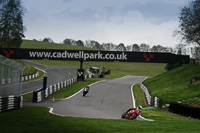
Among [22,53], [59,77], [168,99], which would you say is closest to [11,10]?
[22,53]

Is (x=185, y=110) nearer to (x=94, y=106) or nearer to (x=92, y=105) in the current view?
(x=94, y=106)

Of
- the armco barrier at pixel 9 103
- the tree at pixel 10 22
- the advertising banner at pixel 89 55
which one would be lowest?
the armco barrier at pixel 9 103

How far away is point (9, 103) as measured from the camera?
1906cm

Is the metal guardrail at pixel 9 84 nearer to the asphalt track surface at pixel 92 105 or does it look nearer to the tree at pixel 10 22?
the asphalt track surface at pixel 92 105

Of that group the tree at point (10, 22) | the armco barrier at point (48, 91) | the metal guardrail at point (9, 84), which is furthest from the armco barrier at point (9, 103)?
the tree at point (10, 22)

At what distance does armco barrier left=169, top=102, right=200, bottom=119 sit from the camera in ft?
60.7

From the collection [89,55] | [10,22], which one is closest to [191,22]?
[89,55]

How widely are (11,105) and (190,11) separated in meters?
32.8

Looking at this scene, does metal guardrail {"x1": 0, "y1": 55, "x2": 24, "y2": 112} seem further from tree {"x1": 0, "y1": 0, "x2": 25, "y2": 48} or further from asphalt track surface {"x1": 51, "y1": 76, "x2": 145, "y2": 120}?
tree {"x1": 0, "y1": 0, "x2": 25, "y2": 48}

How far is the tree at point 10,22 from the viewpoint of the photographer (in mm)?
61281

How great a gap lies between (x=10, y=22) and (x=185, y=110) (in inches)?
1982

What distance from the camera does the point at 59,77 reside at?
Answer: 1550 inches

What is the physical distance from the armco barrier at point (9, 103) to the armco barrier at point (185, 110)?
1103 cm

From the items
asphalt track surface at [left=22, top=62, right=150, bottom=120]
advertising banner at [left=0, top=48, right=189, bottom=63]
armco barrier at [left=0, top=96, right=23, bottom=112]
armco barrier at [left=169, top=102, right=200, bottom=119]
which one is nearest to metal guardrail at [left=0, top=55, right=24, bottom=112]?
armco barrier at [left=0, top=96, right=23, bottom=112]
